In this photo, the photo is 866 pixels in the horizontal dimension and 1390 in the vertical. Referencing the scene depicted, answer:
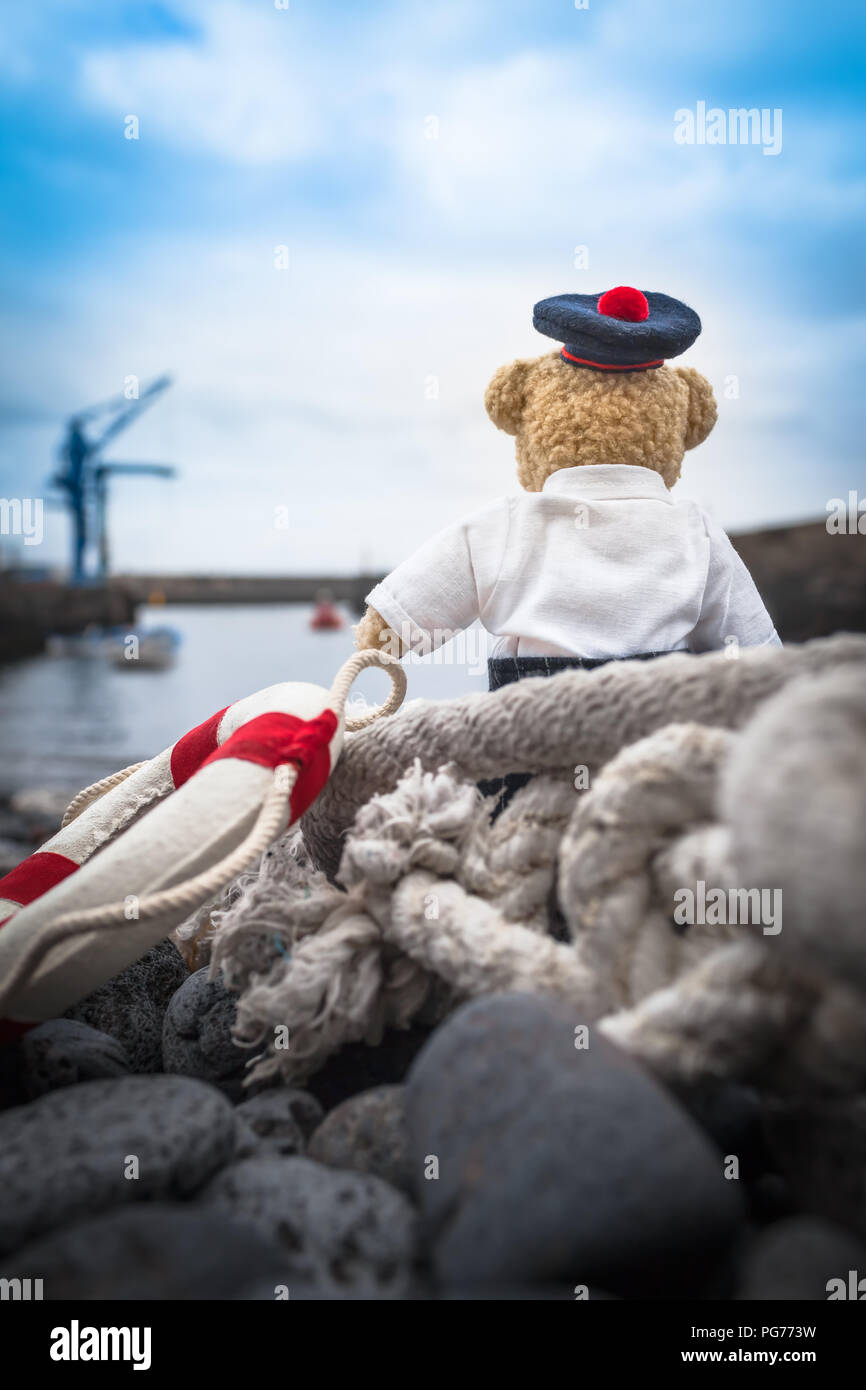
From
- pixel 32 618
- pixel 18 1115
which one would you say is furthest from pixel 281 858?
pixel 32 618

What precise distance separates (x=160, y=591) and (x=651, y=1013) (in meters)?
7.98

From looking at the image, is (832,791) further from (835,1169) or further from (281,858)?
(281,858)

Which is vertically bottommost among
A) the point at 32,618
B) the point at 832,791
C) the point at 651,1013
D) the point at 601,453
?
the point at 651,1013

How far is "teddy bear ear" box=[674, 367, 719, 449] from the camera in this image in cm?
177

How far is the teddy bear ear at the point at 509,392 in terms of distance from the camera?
1.75 metres

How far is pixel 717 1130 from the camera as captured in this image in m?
1.10

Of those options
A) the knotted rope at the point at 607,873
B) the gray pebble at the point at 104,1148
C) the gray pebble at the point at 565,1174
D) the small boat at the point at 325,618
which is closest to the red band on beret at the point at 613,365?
the knotted rope at the point at 607,873

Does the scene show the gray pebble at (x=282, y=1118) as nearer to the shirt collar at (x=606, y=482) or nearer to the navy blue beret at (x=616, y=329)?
the shirt collar at (x=606, y=482)

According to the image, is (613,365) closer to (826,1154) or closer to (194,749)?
(194,749)

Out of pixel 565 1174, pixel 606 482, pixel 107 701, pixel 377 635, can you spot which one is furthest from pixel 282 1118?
pixel 107 701

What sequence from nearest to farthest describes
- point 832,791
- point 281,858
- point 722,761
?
point 832,791 → point 722,761 → point 281,858

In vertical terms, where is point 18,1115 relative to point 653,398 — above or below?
below

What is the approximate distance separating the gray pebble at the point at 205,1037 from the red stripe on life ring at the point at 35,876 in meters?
0.27

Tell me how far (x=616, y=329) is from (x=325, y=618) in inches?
384
